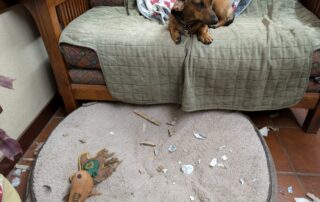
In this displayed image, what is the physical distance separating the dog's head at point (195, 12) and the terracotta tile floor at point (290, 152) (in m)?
0.66

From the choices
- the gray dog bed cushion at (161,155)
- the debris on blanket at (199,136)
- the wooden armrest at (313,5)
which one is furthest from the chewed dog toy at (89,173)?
the wooden armrest at (313,5)

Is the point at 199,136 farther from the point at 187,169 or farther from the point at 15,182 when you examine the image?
the point at 15,182

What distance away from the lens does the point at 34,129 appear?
1.35 meters

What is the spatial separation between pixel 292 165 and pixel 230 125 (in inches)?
13.4

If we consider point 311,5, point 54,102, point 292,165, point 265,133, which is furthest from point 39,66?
point 311,5

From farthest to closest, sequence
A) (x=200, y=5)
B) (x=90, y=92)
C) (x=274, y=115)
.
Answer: (x=274, y=115), (x=90, y=92), (x=200, y=5)

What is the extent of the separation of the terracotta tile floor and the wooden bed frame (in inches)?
3.5

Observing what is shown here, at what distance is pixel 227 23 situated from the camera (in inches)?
51.6

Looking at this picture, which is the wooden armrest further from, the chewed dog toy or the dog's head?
the chewed dog toy

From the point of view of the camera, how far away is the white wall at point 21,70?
114 centimetres

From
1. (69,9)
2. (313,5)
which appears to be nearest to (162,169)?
(69,9)

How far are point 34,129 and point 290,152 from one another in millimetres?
1358

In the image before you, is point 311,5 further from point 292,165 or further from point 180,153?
point 180,153

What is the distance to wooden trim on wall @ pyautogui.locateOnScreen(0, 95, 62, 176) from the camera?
3.76 feet
